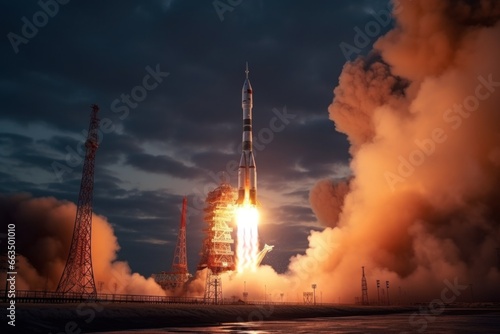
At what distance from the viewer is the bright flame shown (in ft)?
340

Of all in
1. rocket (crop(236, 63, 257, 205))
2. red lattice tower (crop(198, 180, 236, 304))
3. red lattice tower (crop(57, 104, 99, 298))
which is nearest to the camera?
red lattice tower (crop(57, 104, 99, 298))

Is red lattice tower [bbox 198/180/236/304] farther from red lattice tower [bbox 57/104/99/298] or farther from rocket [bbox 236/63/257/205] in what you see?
red lattice tower [bbox 57/104/99/298]

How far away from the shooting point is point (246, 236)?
10862 centimetres

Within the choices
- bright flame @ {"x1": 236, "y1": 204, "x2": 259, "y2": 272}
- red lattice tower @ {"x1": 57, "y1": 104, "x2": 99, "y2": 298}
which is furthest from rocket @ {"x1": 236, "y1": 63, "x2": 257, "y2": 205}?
red lattice tower @ {"x1": 57, "y1": 104, "x2": 99, "y2": 298}

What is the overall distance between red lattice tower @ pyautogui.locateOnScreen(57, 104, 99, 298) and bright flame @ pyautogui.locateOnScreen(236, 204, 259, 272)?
32677mm

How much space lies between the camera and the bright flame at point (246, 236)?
340 feet

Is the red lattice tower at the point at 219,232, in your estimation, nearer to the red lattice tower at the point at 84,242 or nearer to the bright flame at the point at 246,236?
the bright flame at the point at 246,236

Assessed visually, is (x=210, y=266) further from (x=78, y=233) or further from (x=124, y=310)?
(x=124, y=310)

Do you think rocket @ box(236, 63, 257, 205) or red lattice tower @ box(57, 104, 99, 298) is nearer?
red lattice tower @ box(57, 104, 99, 298)

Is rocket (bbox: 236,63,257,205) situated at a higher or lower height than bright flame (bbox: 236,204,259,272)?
higher

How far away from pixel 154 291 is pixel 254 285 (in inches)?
991

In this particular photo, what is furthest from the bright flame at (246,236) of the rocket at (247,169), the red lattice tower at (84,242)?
the red lattice tower at (84,242)

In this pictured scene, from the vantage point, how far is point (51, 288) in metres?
90.6

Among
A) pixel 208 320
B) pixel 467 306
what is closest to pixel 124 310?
pixel 208 320
